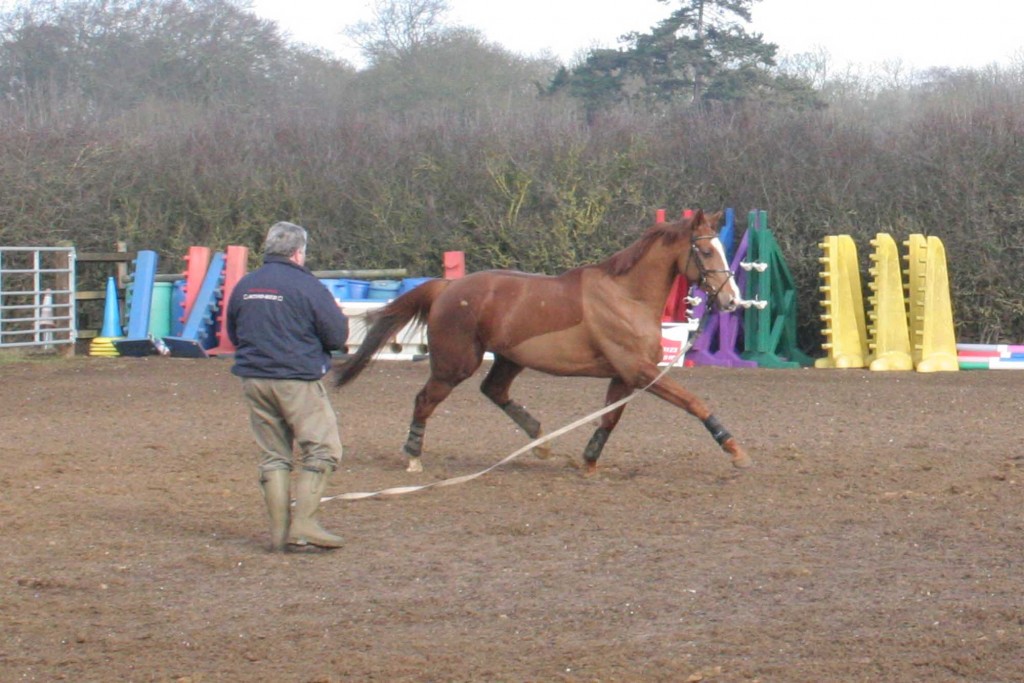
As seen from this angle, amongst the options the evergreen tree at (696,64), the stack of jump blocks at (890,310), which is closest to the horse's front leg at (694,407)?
the stack of jump blocks at (890,310)

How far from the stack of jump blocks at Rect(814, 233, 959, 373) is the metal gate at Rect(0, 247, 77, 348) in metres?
9.92

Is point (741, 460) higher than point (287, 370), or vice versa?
point (287, 370)

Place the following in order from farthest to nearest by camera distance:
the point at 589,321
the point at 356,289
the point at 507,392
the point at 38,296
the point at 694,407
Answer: the point at 38,296, the point at 356,289, the point at 507,392, the point at 589,321, the point at 694,407

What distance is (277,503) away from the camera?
21.4 ft

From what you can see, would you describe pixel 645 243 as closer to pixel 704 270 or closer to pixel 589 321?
pixel 704 270

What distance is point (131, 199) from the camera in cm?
2033

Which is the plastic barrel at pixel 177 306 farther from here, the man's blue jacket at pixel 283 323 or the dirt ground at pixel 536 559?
the man's blue jacket at pixel 283 323

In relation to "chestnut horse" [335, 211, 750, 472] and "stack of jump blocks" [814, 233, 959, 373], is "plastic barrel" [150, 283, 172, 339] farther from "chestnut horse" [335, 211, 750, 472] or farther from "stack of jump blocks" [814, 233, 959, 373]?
"chestnut horse" [335, 211, 750, 472]

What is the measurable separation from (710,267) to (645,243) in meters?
0.47

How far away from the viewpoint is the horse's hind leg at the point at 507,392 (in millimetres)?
9109

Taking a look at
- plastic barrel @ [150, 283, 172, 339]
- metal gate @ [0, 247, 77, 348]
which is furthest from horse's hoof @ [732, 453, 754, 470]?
plastic barrel @ [150, 283, 172, 339]

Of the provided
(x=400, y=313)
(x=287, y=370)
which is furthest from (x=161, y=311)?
(x=287, y=370)

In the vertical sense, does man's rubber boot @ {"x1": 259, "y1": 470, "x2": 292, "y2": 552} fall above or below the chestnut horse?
below

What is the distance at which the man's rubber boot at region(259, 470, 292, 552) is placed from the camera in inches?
256
